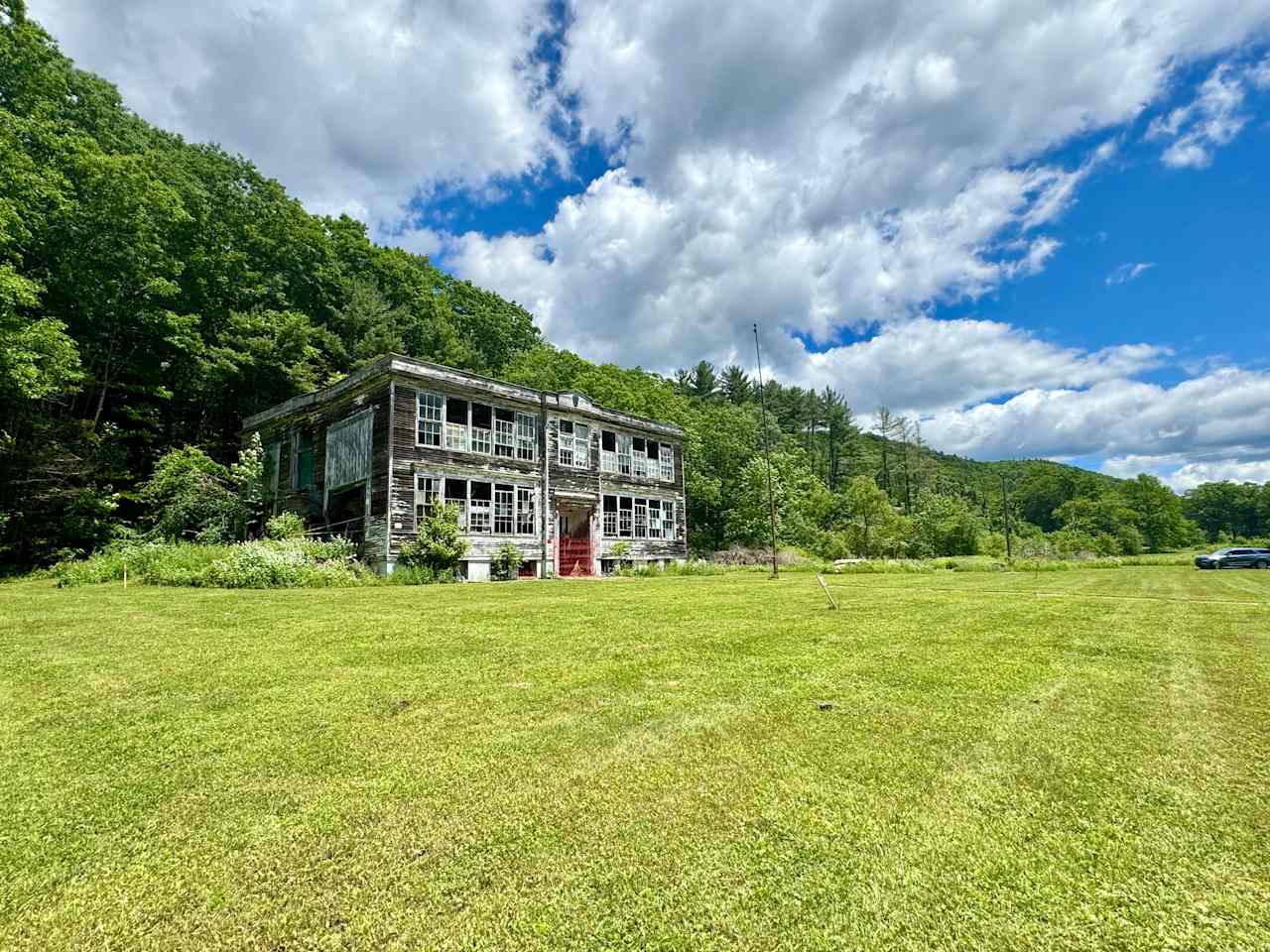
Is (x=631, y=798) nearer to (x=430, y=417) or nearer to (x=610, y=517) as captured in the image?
(x=430, y=417)

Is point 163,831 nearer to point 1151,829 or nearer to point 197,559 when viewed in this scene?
point 1151,829

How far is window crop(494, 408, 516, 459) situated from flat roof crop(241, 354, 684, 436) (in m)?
0.68

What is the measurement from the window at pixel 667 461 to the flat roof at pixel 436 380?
1.30 metres

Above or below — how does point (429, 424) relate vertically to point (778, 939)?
above

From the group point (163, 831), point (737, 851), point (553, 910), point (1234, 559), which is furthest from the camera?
point (1234, 559)

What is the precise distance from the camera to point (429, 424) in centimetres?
1862

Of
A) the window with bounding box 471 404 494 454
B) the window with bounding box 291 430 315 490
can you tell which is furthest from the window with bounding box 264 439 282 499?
the window with bounding box 471 404 494 454

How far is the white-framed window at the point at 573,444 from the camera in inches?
887

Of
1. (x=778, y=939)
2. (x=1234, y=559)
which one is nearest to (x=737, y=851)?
(x=778, y=939)

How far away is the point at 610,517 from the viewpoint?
2427cm

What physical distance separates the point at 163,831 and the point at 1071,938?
12.1ft

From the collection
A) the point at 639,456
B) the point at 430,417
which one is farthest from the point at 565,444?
the point at 430,417

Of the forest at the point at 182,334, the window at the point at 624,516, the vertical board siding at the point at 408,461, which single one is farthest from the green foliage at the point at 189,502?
the window at the point at 624,516

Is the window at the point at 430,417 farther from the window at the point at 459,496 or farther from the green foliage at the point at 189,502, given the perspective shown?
the green foliage at the point at 189,502
